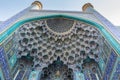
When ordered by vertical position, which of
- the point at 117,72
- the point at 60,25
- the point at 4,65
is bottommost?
the point at 117,72

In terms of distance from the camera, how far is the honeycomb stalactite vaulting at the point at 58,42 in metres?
6.20

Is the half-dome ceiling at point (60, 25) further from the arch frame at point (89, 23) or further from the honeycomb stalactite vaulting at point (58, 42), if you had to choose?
the arch frame at point (89, 23)

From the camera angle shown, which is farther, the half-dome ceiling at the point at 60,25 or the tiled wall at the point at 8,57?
the half-dome ceiling at the point at 60,25

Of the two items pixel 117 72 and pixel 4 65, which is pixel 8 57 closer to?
pixel 4 65

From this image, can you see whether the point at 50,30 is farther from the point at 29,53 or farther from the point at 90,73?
the point at 90,73

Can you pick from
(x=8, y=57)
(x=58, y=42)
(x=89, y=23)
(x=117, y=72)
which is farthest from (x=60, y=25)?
(x=117, y=72)

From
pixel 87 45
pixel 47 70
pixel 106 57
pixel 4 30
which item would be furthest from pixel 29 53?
pixel 106 57

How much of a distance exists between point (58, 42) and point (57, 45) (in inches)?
3.9

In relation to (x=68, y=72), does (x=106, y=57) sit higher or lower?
higher

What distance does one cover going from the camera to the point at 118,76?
15.0ft

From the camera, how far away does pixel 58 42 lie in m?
6.70

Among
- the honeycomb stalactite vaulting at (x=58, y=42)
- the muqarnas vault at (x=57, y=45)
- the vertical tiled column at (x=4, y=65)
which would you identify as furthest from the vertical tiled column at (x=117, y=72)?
the vertical tiled column at (x=4, y=65)

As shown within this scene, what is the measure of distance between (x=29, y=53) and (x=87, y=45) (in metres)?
1.67

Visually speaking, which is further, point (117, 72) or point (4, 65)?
point (4, 65)
